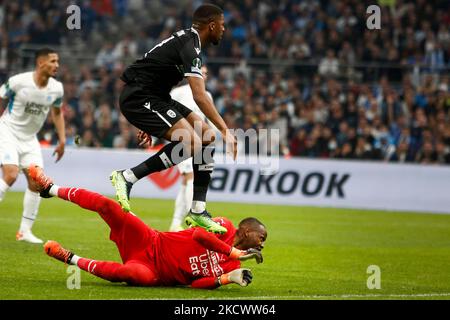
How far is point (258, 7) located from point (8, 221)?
15.2 m

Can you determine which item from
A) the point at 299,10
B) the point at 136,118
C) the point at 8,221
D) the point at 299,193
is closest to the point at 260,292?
the point at 136,118

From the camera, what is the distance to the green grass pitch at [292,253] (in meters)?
8.98

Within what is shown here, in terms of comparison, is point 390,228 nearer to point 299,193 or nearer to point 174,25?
point 299,193

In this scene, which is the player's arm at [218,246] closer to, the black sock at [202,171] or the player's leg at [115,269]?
the player's leg at [115,269]

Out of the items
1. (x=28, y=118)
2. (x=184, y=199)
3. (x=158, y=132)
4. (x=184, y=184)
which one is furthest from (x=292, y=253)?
(x=28, y=118)

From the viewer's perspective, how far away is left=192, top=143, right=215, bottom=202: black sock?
9789mm

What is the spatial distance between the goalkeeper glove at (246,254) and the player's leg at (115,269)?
931 millimetres

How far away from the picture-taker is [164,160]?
994cm

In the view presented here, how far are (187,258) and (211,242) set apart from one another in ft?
1.52

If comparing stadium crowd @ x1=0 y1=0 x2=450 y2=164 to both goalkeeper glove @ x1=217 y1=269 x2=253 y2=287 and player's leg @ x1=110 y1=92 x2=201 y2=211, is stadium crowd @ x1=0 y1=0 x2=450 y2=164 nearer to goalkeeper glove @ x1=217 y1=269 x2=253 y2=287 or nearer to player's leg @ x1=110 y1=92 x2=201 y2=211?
player's leg @ x1=110 y1=92 x2=201 y2=211

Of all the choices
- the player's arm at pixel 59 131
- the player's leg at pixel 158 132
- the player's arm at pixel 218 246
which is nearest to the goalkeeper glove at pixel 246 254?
the player's arm at pixel 218 246

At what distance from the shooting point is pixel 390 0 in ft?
87.4

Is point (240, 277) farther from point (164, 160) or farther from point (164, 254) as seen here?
point (164, 160)

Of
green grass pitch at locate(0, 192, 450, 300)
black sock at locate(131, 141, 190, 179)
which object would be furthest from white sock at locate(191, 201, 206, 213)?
green grass pitch at locate(0, 192, 450, 300)
